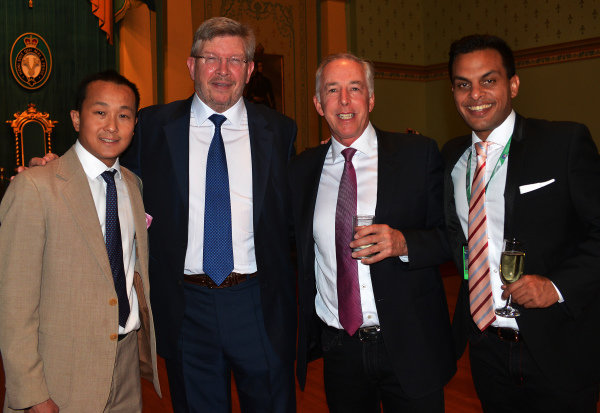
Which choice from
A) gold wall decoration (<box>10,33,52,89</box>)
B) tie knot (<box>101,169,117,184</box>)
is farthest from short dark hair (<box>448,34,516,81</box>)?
gold wall decoration (<box>10,33,52,89</box>)

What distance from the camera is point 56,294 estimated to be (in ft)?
6.13

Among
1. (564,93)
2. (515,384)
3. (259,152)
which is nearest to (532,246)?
(515,384)

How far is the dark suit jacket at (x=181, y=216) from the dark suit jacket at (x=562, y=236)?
893 millimetres

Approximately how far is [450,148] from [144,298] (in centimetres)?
133

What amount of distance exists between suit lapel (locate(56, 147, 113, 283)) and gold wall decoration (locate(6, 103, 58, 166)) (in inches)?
217

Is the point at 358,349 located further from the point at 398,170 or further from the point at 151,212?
the point at 151,212

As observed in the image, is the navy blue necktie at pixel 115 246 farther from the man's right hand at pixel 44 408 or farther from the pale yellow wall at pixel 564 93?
the pale yellow wall at pixel 564 93

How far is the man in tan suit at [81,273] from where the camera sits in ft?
A: 5.87

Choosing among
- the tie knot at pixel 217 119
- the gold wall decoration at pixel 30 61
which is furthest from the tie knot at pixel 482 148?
the gold wall decoration at pixel 30 61

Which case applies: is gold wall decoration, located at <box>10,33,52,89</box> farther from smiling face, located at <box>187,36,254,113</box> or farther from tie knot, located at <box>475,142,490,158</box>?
tie knot, located at <box>475,142,490,158</box>

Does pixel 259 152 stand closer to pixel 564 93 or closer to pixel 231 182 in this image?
pixel 231 182

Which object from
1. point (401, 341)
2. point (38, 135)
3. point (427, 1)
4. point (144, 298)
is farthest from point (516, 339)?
point (427, 1)

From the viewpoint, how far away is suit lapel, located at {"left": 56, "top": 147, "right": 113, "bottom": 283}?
6.22 feet

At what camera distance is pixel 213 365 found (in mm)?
2291
